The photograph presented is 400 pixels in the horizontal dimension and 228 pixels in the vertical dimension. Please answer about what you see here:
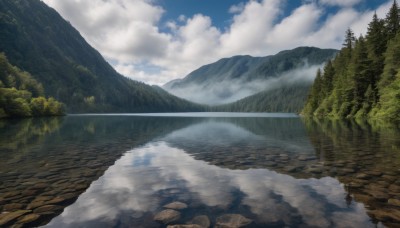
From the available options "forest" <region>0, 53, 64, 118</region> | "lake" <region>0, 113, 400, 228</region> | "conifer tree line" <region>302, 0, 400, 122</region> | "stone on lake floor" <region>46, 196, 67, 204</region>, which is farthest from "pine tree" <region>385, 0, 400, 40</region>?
"forest" <region>0, 53, 64, 118</region>

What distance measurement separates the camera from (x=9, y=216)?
300 inches

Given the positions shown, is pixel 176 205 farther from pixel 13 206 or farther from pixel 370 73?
pixel 370 73

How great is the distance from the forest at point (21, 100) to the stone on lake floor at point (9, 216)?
85.9 m

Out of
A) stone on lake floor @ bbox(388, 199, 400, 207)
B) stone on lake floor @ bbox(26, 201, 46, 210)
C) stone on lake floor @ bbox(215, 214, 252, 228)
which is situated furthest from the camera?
stone on lake floor @ bbox(26, 201, 46, 210)

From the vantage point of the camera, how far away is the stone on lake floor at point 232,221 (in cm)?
710

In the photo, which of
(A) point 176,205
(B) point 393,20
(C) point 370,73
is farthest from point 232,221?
(B) point 393,20

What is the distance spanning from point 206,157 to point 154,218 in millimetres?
11148

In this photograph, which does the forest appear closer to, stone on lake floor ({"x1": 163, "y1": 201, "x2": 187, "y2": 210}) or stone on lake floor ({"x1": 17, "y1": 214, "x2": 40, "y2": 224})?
stone on lake floor ({"x1": 17, "y1": 214, "x2": 40, "y2": 224})

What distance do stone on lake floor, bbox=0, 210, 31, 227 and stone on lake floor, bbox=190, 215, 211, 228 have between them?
521 cm

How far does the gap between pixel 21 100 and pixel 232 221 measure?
3810 inches

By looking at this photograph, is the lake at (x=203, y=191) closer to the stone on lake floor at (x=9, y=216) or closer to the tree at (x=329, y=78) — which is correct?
the stone on lake floor at (x=9, y=216)

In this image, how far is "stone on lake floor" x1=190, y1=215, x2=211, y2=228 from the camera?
7.13 meters

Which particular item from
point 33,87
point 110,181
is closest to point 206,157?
point 110,181

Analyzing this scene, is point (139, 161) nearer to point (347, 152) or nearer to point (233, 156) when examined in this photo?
point (233, 156)
